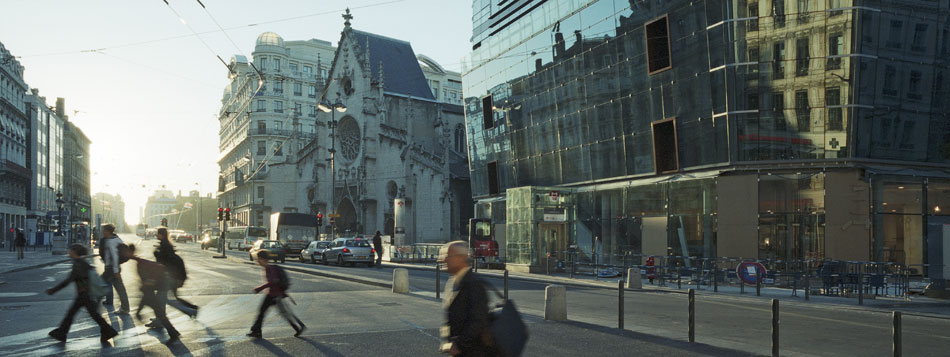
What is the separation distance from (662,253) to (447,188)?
29.9m

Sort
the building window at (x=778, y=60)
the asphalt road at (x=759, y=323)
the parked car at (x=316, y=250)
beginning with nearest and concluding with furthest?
the asphalt road at (x=759, y=323) → the building window at (x=778, y=60) → the parked car at (x=316, y=250)

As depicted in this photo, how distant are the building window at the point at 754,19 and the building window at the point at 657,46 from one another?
4.03m

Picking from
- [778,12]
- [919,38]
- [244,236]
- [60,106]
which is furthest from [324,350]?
[60,106]

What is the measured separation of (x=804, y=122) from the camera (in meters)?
24.8

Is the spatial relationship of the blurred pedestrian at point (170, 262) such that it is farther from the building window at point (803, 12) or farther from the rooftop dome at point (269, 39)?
the rooftop dome at point (269, 39)

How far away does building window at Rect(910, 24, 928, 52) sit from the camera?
24.4 m

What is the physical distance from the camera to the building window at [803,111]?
24672mm

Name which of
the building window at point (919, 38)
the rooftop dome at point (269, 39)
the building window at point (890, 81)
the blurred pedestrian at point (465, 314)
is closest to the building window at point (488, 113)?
the building window at point (890, 81)

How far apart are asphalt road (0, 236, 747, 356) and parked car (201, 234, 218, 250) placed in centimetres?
4704

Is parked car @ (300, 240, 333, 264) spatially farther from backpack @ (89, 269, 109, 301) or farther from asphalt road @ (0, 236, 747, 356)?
backpack @ (89, 269, 109, 301)

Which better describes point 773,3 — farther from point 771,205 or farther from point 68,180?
point 68,180

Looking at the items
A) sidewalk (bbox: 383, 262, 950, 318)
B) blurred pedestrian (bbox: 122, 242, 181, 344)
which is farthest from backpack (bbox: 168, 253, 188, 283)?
sidewalk (bbox: 383, 262, 950, 318)

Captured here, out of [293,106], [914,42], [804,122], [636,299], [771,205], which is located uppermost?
[293,106]

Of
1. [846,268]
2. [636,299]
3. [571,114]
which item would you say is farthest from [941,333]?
[571,114]
